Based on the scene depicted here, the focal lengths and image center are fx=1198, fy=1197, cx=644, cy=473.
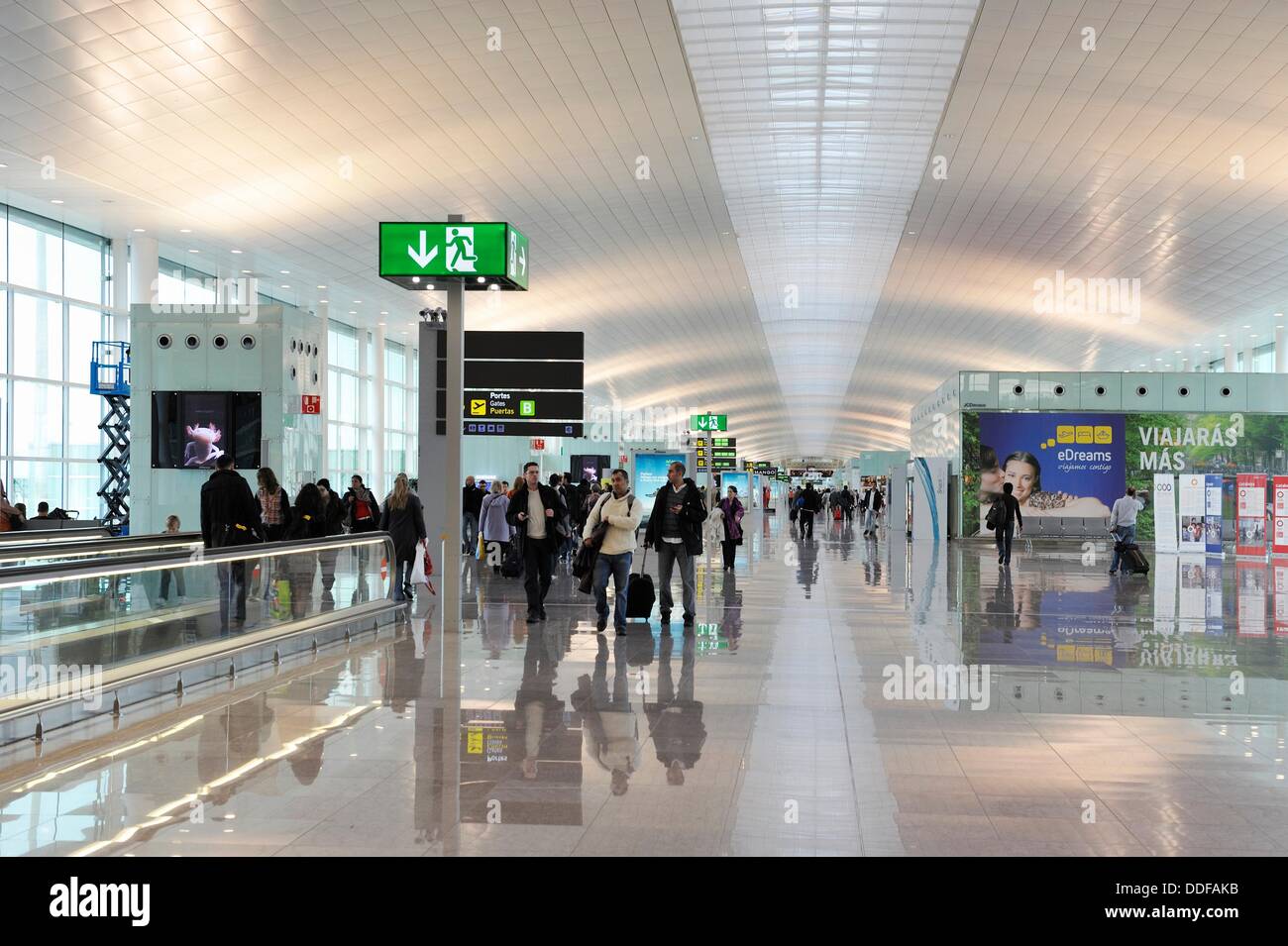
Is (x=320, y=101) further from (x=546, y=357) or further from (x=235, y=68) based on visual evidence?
(x=546, y=357)

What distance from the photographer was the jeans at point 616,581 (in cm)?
1129

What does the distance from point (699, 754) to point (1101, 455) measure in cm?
3096

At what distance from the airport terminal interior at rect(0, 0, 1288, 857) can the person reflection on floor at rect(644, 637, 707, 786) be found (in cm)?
7

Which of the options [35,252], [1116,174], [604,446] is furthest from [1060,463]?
[35,252]

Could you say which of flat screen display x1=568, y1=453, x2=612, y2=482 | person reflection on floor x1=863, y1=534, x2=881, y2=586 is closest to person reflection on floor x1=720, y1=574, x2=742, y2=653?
person reflection on floor x1=863, y1=534, x2=881, y2=586

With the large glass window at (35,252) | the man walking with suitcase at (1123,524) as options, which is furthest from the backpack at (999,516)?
the large glass window at (35,252)

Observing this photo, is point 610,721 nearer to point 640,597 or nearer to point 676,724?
point 676,724

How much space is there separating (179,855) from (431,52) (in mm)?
16376

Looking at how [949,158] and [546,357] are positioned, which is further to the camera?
[949,158]

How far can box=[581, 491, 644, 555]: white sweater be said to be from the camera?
1141 cm

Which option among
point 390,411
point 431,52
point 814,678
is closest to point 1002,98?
point 431,52

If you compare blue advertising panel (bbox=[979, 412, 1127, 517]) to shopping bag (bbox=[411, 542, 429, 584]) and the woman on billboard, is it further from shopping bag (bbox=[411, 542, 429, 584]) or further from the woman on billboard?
shopping bag (bbox=[411, 542, 429, 584])

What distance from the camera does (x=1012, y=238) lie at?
32750 mm
